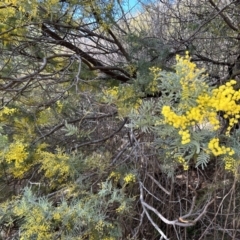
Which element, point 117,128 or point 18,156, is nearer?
point 18,156

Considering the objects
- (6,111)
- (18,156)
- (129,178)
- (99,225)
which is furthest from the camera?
(6,111)

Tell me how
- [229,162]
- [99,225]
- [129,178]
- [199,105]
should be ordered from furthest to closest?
[129,178] < [99,225] < [229,162] < [199,105]

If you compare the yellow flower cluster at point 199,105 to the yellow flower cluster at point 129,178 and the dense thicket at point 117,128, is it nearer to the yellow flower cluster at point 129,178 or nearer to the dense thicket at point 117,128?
the dense thicket at point 117,128

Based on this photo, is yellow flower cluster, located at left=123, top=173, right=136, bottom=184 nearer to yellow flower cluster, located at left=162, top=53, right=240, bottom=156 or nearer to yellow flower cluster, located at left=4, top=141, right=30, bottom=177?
yellow flower cluster, located at left=4, top=141, right=30, bottom=177

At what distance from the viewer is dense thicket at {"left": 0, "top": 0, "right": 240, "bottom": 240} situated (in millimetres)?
1716

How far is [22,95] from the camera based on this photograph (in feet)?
9.62

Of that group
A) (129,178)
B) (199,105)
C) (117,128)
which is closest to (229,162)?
(199,105)

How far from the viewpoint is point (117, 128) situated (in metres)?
2.86

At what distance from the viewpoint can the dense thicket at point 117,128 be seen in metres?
1.72

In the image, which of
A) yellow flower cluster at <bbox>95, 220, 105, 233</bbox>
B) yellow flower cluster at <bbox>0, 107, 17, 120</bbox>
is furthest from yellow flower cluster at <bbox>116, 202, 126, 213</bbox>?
yellow flower cluster at <bbox>0, 107, 17, 120</bbox>

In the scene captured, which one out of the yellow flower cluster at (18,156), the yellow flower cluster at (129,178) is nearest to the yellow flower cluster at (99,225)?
the yellow flower cluster at (129,178)

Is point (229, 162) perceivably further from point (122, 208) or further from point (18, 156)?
point (18, 156)

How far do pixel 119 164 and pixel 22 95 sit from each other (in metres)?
1.04

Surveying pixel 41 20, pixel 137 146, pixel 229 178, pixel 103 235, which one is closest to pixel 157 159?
pixel 137 146
